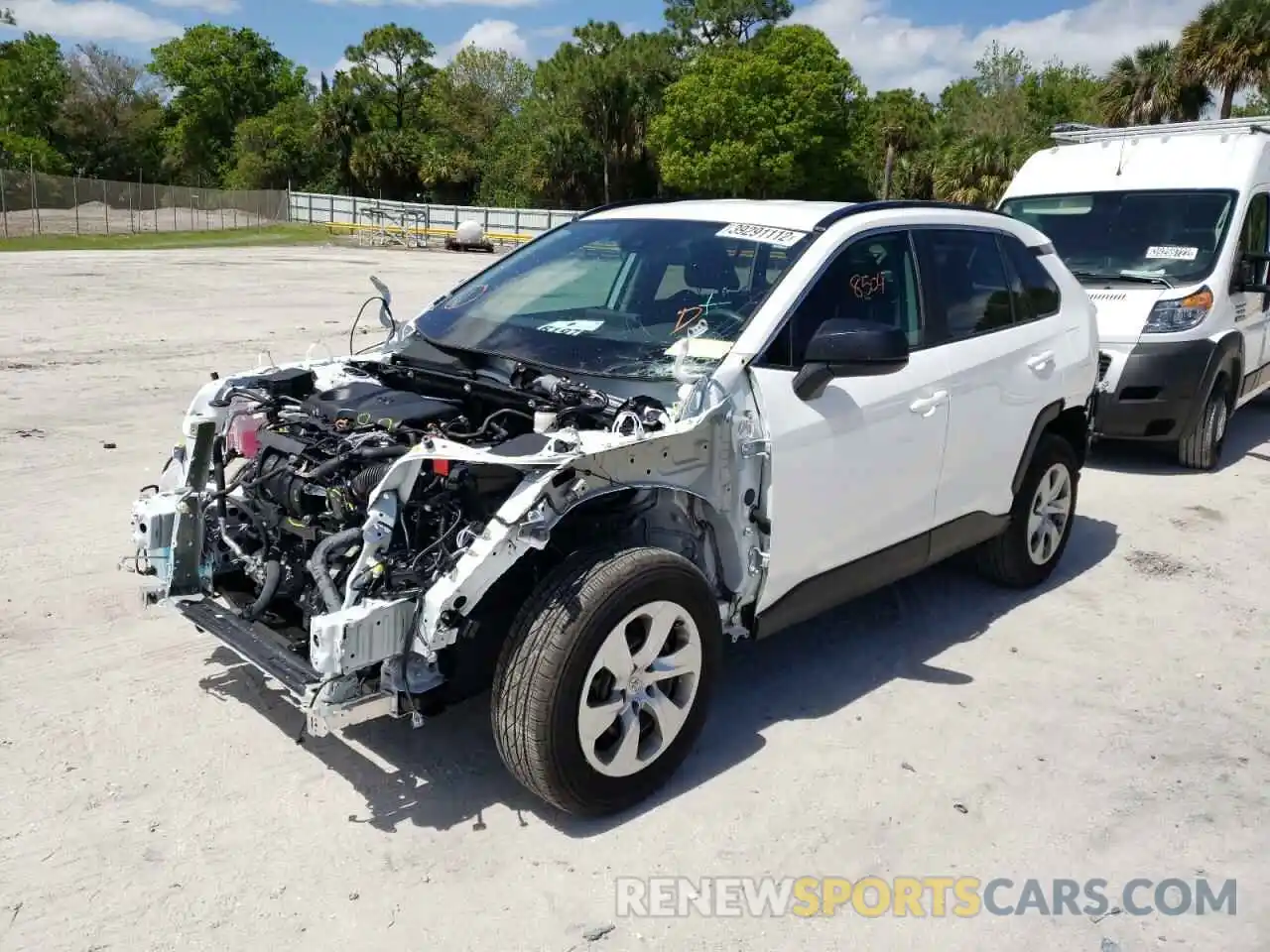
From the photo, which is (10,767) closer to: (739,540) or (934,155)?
(739,540)

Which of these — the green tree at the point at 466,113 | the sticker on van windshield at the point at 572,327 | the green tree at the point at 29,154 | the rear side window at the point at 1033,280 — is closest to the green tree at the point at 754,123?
the green tree at the point at 466,113

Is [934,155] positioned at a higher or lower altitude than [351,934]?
higher

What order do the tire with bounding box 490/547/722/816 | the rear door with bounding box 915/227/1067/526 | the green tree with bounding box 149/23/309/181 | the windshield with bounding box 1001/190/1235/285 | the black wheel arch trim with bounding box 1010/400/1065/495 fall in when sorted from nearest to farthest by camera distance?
the tire with bounding box 490/547/722/816 → the rear door with bounding box 915/227/1067/526 → the black wheel arch trim with bounding box 1010/400/1065/495 → the windshield with bounding box 1001/190/1235/285 → the green tree with bounding box 149/23/309/181

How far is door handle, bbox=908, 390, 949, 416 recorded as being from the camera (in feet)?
14.2

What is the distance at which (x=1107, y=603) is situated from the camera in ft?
18.4

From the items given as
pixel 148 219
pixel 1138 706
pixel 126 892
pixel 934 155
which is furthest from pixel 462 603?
pixel 148 219

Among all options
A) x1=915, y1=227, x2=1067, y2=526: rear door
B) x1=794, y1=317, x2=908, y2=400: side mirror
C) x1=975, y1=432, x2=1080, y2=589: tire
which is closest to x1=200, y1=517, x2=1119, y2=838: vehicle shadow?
x1=975, y1=432, x2=1080, y2=589: tire

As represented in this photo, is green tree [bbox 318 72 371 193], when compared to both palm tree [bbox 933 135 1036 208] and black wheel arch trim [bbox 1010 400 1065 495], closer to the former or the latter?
palm tree [bbox 933 135 1036 208]

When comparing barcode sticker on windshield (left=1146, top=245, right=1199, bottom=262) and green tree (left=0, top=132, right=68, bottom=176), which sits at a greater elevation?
green tree (left=0, top=132, right=68, bottom=176)

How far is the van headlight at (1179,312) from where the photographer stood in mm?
8055

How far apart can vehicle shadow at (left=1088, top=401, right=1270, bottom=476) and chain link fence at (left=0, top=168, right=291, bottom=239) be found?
37.3m

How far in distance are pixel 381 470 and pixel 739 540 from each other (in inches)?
49.7

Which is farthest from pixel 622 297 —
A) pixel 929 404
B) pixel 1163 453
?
pixel 1163 453

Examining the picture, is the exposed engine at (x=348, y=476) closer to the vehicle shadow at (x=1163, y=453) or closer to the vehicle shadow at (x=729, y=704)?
the vehicle shadow at (x=729, y=704)
